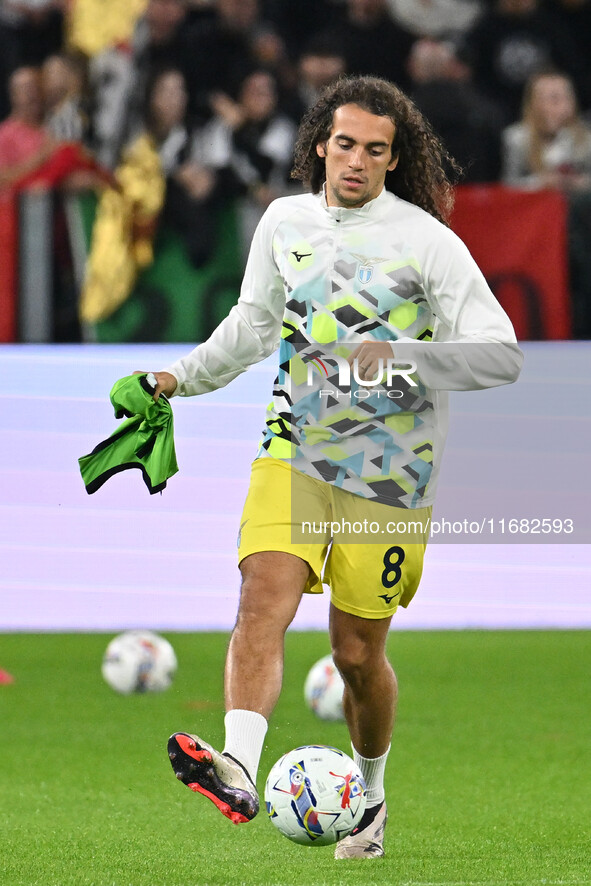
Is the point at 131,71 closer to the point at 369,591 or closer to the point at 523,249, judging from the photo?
the point at 523,249

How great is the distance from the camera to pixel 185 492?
8602mm

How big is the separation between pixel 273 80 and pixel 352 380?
6.44 m

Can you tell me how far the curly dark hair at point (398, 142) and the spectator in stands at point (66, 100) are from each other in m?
5.88

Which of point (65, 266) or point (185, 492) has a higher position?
point (65, 266)

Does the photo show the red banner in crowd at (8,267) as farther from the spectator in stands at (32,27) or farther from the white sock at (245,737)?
the white sock at (245,737)

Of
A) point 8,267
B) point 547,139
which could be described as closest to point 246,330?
point 8,267

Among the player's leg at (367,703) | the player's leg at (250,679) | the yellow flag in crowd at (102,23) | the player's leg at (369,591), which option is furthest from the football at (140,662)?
the yellow flag in crowd at (102,23)

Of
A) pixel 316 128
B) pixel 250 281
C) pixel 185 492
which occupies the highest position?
pixel 316 128

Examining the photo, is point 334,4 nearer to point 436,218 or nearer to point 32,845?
point 436,218

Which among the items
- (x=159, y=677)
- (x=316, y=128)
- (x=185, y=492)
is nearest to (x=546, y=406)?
(x=185, y=492)

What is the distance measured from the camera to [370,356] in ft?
13.7

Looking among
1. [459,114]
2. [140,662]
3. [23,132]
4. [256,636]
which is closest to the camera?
[256,636]

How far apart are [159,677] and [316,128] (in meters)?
3.96

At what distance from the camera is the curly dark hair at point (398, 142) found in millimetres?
4566
